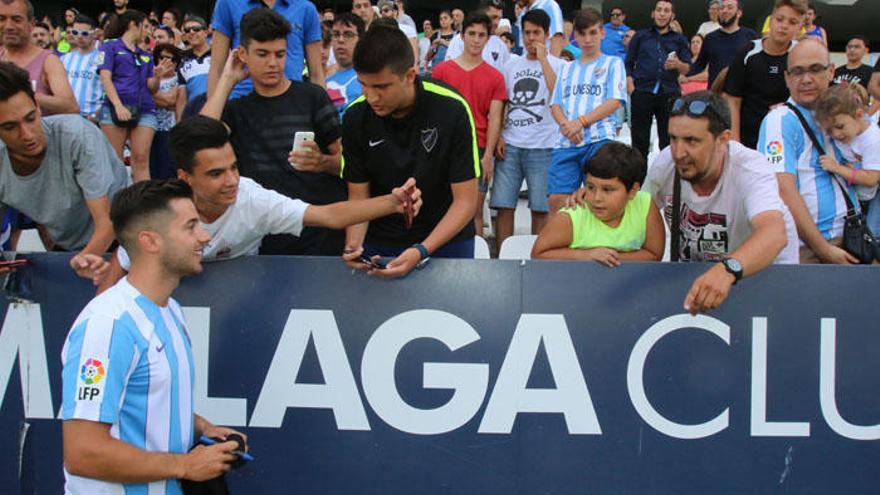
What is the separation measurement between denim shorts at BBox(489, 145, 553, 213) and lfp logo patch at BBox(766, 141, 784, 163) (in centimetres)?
253

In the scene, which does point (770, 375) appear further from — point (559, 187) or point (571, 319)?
point (559, 187)

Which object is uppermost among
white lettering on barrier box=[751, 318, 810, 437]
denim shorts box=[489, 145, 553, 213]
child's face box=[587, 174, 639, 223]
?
child's face box=[587, 174, 639, 223]

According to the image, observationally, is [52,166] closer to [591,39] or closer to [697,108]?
[697,108]

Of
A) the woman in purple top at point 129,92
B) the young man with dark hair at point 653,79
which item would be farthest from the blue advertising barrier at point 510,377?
the young man with dark hair at point 653,79

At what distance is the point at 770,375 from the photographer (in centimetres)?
350

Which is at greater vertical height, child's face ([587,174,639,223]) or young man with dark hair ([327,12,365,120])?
young man with dark hair ([327,12,365,120])

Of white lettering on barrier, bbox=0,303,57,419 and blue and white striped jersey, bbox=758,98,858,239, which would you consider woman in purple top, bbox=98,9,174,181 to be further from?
blue and white striped jersey, bbox=758,98,858,239

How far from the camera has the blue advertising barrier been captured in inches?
138

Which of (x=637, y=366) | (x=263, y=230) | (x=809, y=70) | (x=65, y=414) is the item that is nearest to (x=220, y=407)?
(x=263, y=230)

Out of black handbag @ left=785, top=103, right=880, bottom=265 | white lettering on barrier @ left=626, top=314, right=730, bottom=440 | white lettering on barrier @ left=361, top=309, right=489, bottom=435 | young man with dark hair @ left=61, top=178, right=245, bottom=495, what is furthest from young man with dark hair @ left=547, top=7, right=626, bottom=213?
young man with dark hair @ left=61, top=178, right=245, bottom=495

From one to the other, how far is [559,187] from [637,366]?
3.17 m

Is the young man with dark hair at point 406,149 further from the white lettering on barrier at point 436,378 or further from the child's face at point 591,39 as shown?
the child's face at point 591,39

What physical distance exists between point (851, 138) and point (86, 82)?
6825 mm

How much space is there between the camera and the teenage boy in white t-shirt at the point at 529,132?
6910 mm
